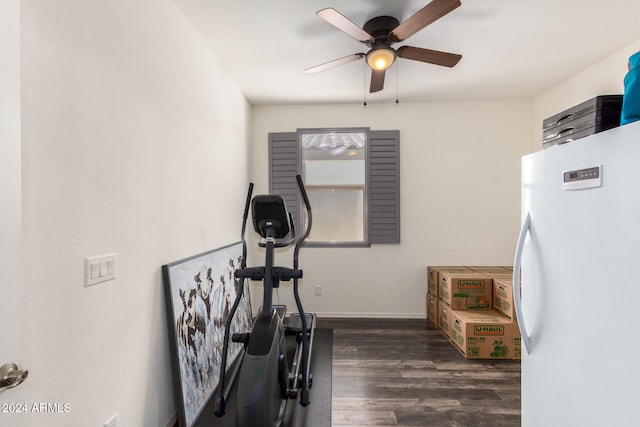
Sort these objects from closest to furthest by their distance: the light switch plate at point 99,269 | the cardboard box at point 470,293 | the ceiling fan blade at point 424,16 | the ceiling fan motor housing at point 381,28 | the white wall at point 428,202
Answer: the light switch plate at point 99,269
the ceiling fan blade at point 424,16
the ceiling fan motor housing at point 381,28
the cardboard box at point 470,293
the white wall at point 428,202

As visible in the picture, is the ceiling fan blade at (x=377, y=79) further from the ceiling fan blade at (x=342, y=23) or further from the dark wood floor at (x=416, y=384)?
the dark wood floor at (x=416, y=384)

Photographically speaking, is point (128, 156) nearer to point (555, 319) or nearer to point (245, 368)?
point (245, 368)

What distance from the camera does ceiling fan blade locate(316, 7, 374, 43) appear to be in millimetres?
1744

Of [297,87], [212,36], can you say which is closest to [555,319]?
[212,36]

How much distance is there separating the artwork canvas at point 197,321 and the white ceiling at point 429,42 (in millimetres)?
1706

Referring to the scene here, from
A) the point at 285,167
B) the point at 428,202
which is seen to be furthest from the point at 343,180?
the point at 428,202

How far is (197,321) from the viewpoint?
2082 millimetres

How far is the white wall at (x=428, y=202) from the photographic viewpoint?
372 centimetres

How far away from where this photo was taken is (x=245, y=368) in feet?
5.64

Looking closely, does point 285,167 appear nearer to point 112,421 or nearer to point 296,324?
point 296,324

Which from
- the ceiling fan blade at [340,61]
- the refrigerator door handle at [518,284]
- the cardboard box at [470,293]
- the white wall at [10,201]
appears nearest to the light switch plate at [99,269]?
the white wall at [10,201]

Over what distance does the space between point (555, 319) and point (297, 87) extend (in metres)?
2.98

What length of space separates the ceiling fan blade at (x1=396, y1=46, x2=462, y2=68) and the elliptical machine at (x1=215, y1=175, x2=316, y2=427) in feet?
4.62

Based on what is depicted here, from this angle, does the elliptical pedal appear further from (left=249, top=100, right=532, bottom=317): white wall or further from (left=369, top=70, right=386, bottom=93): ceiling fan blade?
(left=369, top=70, right=386, bottom=93): ceiling fan blade
